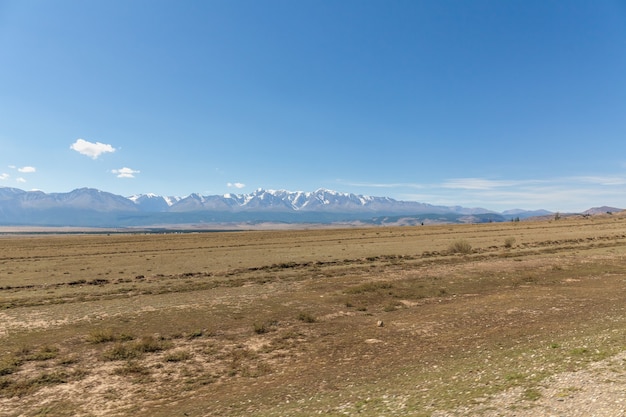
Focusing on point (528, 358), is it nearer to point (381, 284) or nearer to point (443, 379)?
point (443, 379)

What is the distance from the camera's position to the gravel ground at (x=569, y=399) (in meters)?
9.10

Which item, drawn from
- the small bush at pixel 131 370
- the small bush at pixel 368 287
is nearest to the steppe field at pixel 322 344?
the small bush at pixel 131 370

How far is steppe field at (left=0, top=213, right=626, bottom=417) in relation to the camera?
11.8m

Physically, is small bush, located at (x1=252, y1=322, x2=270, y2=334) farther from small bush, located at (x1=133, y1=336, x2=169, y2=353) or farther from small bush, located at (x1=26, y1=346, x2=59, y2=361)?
small bush, located at (x1=26, y1=346, x2=59, y2=361)

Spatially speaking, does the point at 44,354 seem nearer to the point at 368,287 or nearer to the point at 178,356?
the point at 178,356

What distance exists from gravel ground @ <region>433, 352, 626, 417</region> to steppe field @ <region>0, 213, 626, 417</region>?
63mm

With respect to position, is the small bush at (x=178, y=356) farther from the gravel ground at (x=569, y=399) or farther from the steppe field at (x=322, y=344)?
the gravel ground at (x=569, y=399)

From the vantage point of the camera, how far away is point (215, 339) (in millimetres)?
20328

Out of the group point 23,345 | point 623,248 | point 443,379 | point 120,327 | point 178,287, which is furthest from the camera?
point 623,248

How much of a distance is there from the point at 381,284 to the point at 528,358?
1937cm

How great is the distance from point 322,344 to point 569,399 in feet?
38.6

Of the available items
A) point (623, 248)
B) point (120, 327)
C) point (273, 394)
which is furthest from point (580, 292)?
point (623, 248)

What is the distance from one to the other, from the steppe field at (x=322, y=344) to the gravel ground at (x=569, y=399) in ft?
0.21

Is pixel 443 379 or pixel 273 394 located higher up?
pixel 443 379
